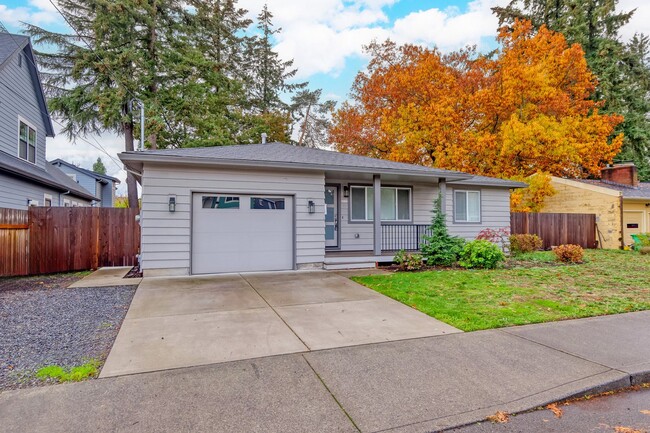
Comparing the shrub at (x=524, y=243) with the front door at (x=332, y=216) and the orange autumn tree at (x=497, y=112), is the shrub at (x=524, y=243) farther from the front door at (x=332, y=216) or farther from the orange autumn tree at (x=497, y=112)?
the front door at (x=332, y=216)

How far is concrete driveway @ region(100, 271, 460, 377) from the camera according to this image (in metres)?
3.58

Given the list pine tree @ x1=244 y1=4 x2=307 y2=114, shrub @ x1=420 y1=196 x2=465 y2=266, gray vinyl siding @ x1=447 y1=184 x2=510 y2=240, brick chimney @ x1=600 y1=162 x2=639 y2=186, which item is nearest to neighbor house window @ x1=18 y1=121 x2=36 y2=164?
shrub @ x1=420 y1=196 x2=465 y2=266

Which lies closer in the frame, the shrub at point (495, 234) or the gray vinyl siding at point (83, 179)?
the shrub at point (495, 234)

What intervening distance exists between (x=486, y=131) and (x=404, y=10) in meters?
6.96

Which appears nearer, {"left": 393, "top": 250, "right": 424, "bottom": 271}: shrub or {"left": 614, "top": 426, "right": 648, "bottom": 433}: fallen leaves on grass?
{"left": 614, "top": 426, "right": 648, "bottom": 433}: fallen leaves on grass

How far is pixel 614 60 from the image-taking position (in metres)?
23.5

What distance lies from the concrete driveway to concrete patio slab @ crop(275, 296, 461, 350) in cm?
1

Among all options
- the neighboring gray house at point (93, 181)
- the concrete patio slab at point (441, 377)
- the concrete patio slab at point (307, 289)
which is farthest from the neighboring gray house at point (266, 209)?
the neighboring gray house at point (93, 181)

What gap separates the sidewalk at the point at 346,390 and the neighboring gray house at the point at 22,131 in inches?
389

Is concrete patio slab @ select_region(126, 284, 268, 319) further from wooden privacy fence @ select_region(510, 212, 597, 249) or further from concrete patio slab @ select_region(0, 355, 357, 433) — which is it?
wooden privacy fence @ select_region(510, 212, 597, 249)

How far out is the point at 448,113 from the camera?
54.7ft

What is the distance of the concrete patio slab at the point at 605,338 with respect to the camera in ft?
11.3

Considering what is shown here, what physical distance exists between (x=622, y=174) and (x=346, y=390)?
21764mm

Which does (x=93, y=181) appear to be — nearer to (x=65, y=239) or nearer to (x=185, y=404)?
(x=65, y=239)
